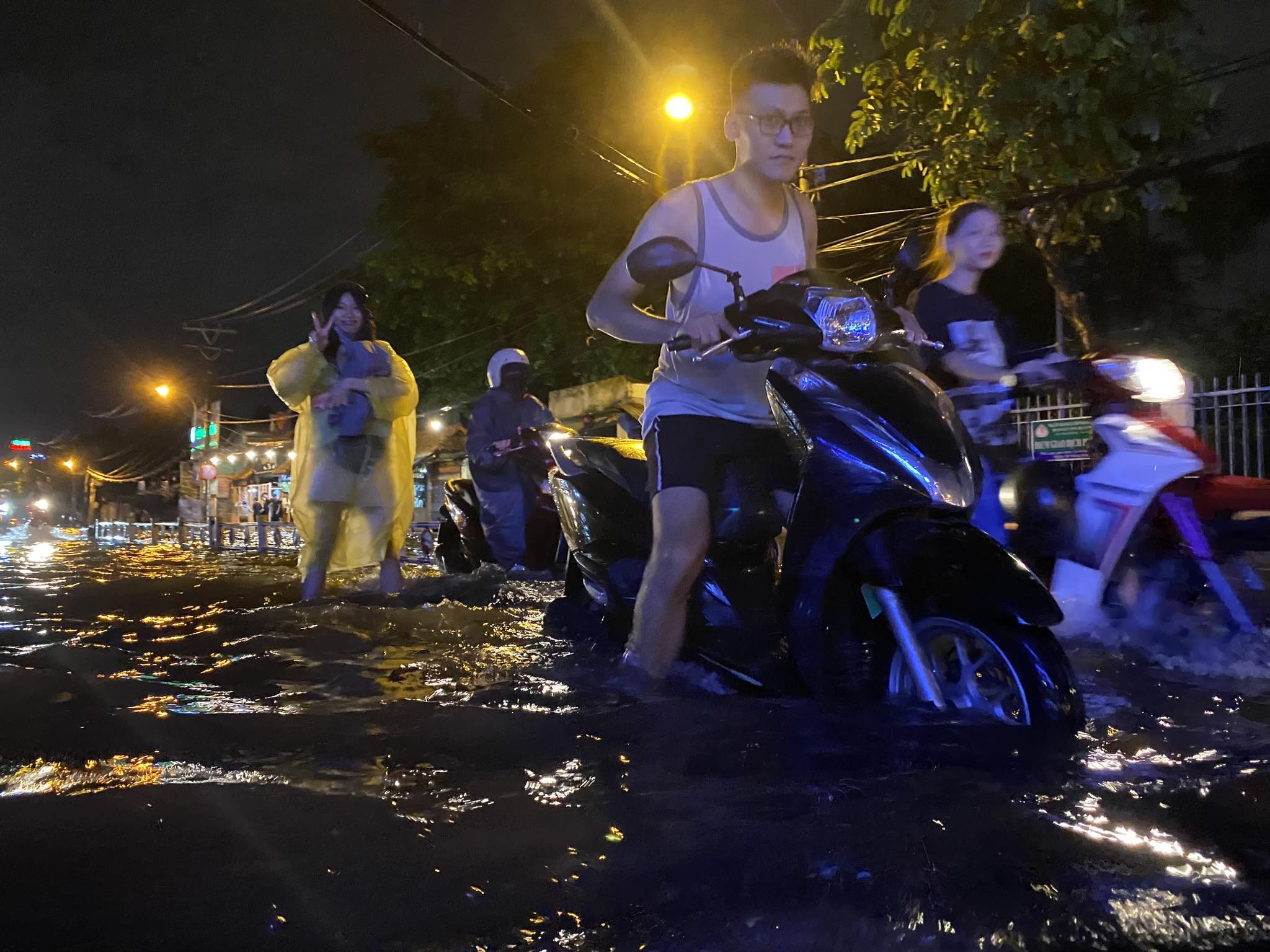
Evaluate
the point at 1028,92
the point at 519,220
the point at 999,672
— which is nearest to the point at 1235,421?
the point at 1028,92

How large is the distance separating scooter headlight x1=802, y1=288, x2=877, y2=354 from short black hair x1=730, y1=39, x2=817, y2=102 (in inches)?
31.6

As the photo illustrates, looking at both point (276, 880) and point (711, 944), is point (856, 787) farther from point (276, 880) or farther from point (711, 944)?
point (276, 880)

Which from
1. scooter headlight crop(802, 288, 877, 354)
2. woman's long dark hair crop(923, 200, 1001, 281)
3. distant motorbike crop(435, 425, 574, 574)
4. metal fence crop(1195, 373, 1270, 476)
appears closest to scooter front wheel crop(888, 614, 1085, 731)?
scooter headlight crop(802, 288, 877, 354)

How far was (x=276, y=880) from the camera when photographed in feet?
4.75

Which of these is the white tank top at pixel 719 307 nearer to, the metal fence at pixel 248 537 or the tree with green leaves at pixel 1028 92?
the tree with green leaves at pixel 1028 92

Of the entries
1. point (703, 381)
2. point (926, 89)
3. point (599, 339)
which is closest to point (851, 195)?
point (599, 339)

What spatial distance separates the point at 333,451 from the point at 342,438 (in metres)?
0.09

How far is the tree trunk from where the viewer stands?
33.1ft

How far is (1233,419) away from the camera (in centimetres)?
970

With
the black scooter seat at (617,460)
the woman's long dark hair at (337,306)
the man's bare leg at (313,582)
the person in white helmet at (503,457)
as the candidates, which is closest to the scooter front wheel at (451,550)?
the person in white helmet at (503,457)

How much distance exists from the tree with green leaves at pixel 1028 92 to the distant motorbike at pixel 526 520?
461 cm

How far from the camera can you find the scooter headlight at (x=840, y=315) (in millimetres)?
2367

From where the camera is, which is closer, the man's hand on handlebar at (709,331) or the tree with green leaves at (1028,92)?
the man's hand on handlebar at (709,331)

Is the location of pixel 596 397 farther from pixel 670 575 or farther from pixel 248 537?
pixel 670 575
